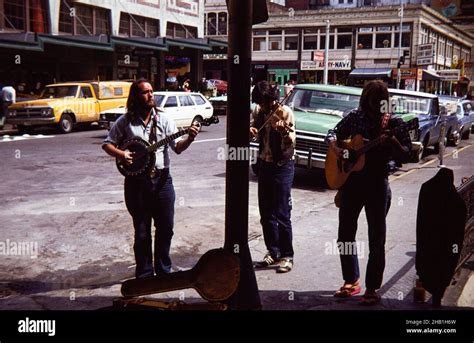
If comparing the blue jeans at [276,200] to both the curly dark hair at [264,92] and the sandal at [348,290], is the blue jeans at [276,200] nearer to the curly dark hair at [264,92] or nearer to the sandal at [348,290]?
the curly dark hair at [264,92]

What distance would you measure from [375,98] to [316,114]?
6.71 meters

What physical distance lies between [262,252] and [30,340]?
310cm

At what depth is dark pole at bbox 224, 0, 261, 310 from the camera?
4.03 metres

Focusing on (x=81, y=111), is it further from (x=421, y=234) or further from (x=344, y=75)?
(x=344, y=75)

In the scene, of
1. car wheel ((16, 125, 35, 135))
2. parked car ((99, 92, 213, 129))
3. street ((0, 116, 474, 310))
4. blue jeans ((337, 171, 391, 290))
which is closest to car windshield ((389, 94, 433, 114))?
street ((0, 116, 474, 310))

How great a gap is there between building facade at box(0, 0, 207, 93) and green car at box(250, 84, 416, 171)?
1486 centimetres

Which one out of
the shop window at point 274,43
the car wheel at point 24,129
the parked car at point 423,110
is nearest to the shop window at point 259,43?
the shop window at point 274,43

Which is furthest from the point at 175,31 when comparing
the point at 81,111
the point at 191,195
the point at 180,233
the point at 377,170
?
the point at 377,170

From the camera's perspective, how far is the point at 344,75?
61.6 metres

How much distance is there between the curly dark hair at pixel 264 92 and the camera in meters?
5.54

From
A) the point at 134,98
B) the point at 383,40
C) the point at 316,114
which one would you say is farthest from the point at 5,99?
the point at 383,40

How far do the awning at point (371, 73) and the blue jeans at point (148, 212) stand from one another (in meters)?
53.5

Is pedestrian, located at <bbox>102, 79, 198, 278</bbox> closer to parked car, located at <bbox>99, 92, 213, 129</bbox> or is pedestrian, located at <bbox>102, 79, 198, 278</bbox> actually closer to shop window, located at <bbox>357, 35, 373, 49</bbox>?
parked car, located at <bbox>99, 92, 213, 129</bbox>

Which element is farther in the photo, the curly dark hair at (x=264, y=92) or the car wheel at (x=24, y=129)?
the car wheel at (x=24, y=129)
